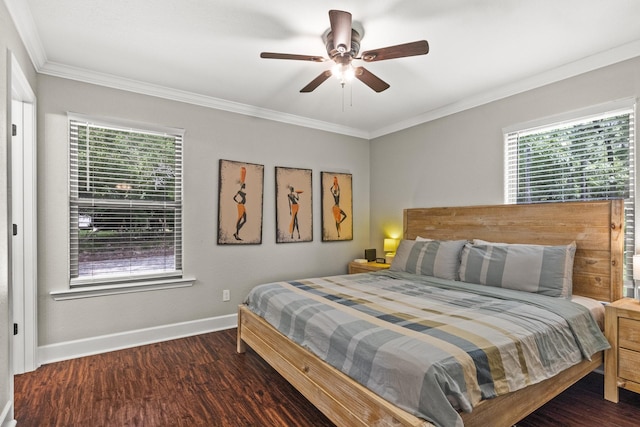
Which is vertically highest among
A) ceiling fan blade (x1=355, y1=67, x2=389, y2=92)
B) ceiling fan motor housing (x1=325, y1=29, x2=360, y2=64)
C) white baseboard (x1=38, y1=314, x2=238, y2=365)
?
ceiling fan motor housing (x1=325, y1=29, x2=360, y2=64)

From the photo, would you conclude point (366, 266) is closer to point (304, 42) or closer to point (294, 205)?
point (294, 205)

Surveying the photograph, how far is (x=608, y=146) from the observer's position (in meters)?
2.73

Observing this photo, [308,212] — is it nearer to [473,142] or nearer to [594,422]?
[473,142]

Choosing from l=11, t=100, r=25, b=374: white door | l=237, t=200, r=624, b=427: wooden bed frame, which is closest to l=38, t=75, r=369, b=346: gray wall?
l=11, t=100, r=25, b=374: white door

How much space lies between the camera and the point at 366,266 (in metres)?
4.37

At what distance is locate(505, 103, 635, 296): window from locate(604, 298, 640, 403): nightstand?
593 millimetres

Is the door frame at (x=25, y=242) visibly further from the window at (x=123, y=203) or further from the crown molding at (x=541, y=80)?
the crown molding at (x=541, y=80)

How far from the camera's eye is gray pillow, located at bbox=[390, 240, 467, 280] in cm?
322

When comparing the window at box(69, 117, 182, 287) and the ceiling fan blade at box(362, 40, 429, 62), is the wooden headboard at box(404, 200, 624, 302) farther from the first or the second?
the window at box(69, 117, 182, 287)

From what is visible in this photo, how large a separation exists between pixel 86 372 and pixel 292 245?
240 cm

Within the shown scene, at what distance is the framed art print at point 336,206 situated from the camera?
15.1ft

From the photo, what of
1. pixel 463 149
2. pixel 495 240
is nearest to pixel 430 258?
pixel 495 240

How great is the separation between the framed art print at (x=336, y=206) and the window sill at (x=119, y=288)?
1.89 m

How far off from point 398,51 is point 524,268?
1.95 meters
